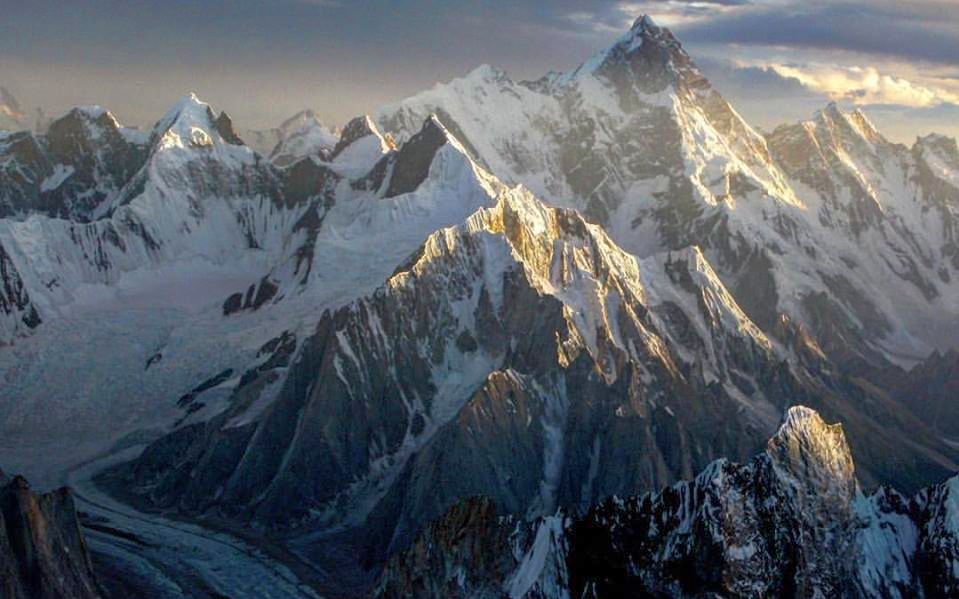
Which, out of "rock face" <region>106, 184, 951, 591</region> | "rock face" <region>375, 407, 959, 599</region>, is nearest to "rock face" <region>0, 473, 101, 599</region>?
"rock face" <region>375, 407, 959, 599</region>

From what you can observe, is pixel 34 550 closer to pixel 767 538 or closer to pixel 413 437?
pixel 767 538

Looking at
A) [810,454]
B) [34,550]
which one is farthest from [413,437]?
[810,454]

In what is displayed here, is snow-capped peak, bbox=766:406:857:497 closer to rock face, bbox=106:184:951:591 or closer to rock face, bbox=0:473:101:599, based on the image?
rock face, bbox=0:473:101:599

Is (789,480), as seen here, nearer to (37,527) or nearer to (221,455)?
(37,527)

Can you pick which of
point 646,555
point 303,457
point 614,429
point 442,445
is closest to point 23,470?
point 303,457

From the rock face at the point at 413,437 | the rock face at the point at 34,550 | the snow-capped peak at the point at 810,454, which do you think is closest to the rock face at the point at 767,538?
the snow-capped peak at the point at 810,454

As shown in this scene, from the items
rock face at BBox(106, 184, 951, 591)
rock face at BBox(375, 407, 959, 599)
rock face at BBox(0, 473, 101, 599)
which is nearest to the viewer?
rock face at BBox(375, 407, 959, 599)
